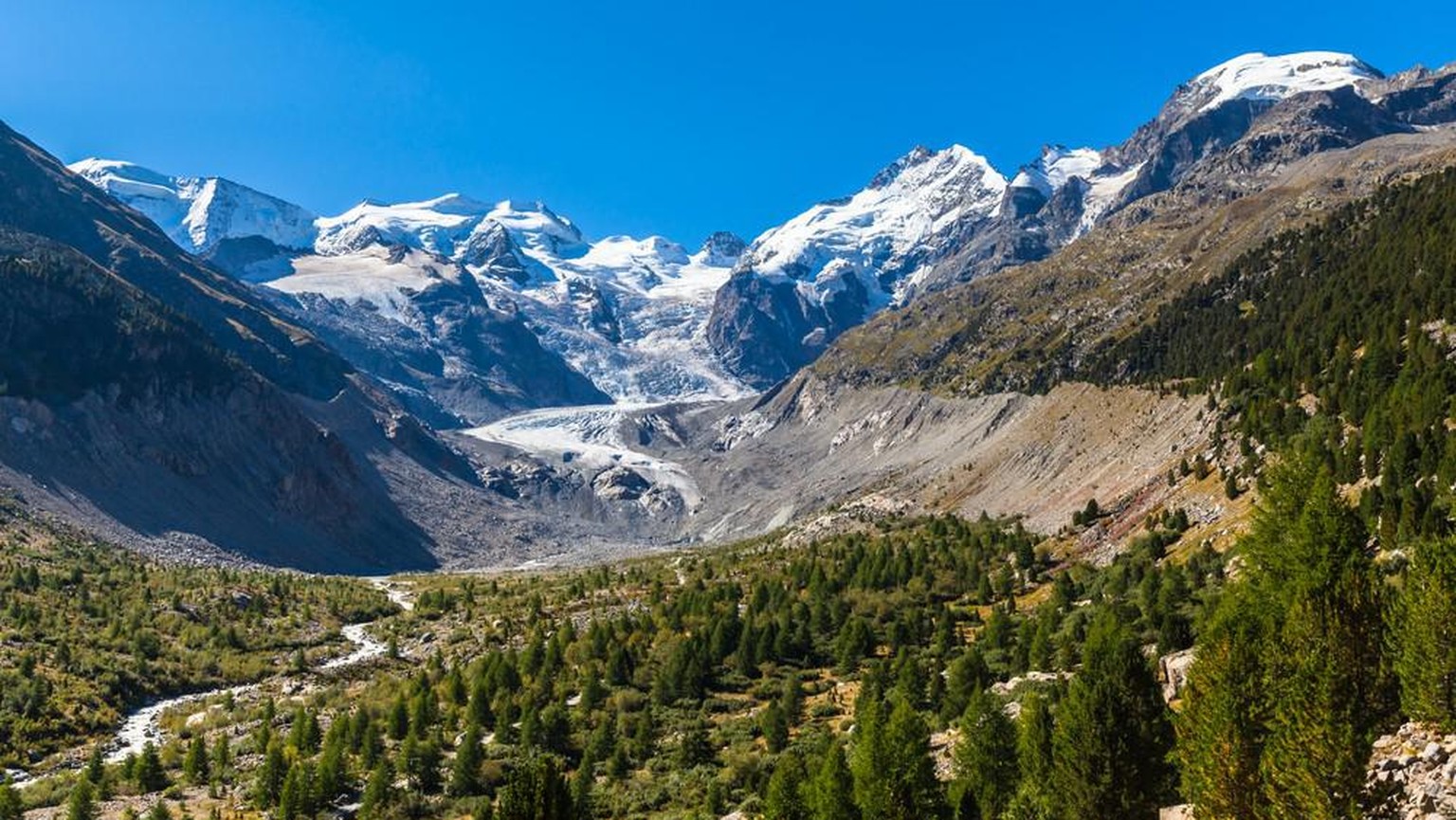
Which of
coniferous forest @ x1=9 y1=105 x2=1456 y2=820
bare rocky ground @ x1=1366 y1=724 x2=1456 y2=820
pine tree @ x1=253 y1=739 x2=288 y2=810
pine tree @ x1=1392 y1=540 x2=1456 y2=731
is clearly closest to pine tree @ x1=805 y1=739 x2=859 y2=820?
coniferous forest @ x1=9 y1=105 x2=1456 y2=820

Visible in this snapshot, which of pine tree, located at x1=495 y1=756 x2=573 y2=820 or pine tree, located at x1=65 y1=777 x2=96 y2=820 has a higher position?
pine tree, located at x1=495 y1=756 x2=573 y2=820

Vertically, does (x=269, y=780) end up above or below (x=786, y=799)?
below

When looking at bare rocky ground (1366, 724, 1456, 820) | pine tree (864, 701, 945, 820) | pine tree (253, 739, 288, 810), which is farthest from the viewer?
pine tree (253, 739, 288, 810)

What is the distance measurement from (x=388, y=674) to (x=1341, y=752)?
2842 inches

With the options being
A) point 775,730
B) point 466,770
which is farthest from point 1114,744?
point 466,770

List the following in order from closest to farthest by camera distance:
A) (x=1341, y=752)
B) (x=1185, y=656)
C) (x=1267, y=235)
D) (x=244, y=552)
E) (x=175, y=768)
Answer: (x=1341, y=752) → (x=1185, y=656) → (x=175, y=768) → (x=244, y=552) → (x=1267, y=235)

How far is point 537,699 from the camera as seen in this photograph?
65.1 meters

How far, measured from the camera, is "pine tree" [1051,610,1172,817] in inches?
1238

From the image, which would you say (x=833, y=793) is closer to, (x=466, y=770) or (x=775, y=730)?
(x=775, y=730)

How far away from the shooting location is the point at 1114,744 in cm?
3186

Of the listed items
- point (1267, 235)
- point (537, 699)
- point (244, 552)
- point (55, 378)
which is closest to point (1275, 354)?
point (537, 699)

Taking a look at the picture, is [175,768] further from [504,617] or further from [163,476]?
[163,476]

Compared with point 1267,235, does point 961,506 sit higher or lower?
lower

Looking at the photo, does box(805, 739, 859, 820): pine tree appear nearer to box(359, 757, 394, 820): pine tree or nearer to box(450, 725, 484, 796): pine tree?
box(450, 725, 484, 796): pine tree
